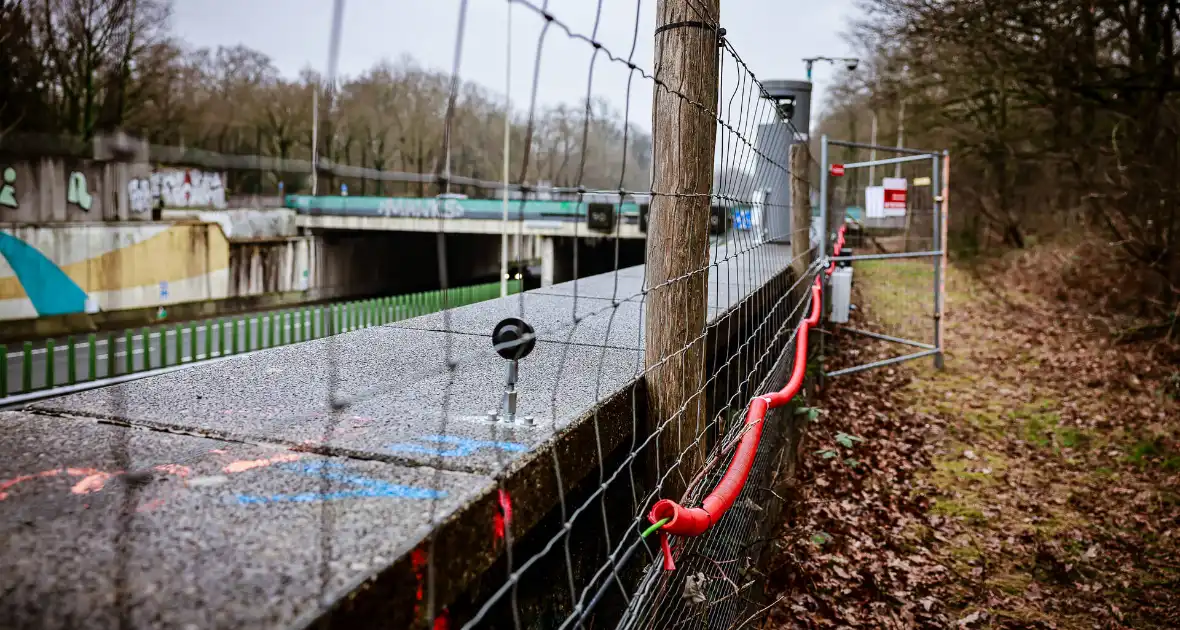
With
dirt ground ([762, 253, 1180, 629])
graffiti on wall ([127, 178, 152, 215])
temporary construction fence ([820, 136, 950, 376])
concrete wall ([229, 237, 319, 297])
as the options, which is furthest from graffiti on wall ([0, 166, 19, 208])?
concrete wall ([229, 237, 319, 297])

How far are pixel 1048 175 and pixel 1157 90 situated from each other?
8487 millimetres

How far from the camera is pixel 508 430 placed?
191cm

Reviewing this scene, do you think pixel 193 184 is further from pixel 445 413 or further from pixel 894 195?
pixel 894 195

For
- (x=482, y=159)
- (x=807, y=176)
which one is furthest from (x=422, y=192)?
(x=807, y=176)

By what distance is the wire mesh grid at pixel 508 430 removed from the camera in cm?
125

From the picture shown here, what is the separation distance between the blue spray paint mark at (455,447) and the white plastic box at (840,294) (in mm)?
6772

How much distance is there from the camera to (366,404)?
85.3 inches

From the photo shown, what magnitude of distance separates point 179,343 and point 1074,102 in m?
15.4

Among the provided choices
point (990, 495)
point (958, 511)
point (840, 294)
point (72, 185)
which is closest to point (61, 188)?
point (72, 185)

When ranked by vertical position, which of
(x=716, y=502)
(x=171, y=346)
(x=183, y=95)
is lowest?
(x=171, y=346)

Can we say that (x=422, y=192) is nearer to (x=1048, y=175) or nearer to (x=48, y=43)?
(x=48, y=43)

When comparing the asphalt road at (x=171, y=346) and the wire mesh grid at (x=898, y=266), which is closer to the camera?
the wire mesh grid at (x=898, y=266)

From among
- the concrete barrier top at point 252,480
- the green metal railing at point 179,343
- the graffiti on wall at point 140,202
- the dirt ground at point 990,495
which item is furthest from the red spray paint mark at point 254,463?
the green metal railing at point 179,343

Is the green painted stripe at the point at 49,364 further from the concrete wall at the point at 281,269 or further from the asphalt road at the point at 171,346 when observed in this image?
the concrete wall at the point at 281,269
